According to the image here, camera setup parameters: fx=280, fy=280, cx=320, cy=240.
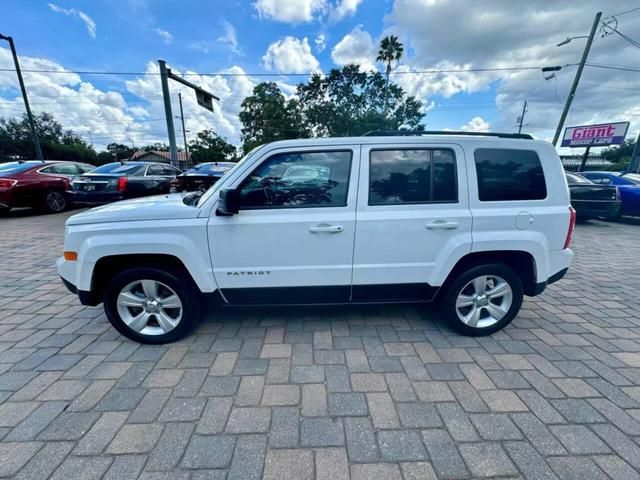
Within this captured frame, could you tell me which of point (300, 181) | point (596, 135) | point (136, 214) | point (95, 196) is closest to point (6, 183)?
point (95, 196)

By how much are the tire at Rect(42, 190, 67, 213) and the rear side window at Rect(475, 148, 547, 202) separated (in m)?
11.5

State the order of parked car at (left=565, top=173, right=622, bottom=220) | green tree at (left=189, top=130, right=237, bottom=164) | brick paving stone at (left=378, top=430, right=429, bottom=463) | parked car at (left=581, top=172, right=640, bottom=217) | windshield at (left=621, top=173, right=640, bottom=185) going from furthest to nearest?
1. green tree at (left=189, top=130, right=237, bottom=164)
2. windshield at (left=621, top=173, right=640, bottom=185)
3. parked car at (left=581, top=172, right=640, bottom=217)
4. parked car at (left=565, top=173, right=622, bottom=220)
5. brick paving stone at (left=378, top=430, right=429, bottom=463)

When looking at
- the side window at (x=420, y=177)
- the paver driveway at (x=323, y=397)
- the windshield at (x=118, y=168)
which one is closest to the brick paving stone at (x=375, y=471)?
the paver driveway at (x=323, y=397)

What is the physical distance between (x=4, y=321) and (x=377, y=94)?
39.3 metres

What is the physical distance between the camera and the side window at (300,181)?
253cm

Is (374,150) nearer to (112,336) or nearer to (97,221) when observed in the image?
(97,221)

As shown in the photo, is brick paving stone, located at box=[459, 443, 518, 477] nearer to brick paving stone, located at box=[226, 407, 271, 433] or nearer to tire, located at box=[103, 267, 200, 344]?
brick paving stone, located at box=[226, 407, 271, 433]

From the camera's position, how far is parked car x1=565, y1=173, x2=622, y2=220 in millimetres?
7613

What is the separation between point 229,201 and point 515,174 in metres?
2.61

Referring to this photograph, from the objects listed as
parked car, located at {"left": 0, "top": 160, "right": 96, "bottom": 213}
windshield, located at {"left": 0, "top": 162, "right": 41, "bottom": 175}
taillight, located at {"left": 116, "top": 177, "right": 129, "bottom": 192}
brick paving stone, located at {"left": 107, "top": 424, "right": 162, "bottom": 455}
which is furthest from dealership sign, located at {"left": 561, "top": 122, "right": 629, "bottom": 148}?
windshield, located at {"left": 0, "top": 162, "right": 41, "bottom": 175}

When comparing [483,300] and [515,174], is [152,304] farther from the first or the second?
[515,174]

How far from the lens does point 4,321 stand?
3.07 meters

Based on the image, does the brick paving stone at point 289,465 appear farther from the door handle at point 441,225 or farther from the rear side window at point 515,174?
the rear side window at point 515,174

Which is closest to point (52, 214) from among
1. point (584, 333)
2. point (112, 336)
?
point (112, 336)
